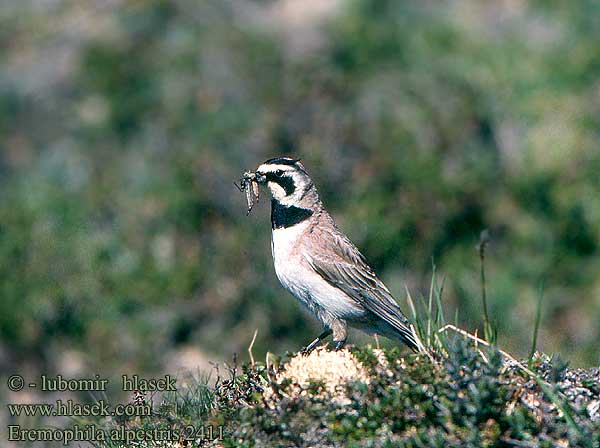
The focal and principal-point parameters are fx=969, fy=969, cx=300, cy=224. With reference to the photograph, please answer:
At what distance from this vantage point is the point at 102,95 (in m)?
14.2

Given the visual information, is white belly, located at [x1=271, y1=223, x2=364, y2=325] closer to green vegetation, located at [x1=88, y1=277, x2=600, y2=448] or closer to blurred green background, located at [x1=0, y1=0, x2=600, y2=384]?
green vegetation, located at [x1=88, y1=277, x2=600, y2=448]

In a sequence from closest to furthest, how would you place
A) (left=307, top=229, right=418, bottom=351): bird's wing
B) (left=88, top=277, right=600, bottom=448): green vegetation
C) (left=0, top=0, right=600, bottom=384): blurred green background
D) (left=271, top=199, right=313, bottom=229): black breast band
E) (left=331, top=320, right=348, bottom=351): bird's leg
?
(left=88, top=277, right=600, bottom=448): green vegetation, (left=331, top=320, right=348, bottom=351): bird's leg, (left=307, top=229, right=418, bottom=351): bird's wing, (left=271, top=199, right=313, bottom=229): black breast band, (left=0, top=0, right=600, bottom=384): blurred green background

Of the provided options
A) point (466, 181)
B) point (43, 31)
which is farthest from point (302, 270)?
point (43, 31)

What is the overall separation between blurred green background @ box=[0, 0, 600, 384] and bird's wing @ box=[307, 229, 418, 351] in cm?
202

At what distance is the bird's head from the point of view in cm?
702

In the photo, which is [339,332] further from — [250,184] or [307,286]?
[250,184]

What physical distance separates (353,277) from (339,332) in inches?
21.4

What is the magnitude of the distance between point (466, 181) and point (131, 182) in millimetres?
4271

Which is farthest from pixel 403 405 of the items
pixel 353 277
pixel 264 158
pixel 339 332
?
pixel 264 158

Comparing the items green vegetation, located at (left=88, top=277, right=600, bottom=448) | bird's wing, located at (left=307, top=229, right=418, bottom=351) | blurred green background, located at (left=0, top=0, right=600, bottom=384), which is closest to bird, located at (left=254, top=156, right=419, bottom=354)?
bird's wing, located at (left=307, top=229, right=418, bottom=351)

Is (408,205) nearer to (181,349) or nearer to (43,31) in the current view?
(181,349)

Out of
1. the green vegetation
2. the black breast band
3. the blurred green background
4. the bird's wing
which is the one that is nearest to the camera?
the green vegetation

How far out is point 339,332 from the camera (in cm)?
684

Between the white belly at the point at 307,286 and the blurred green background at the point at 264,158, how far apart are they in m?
2.34
